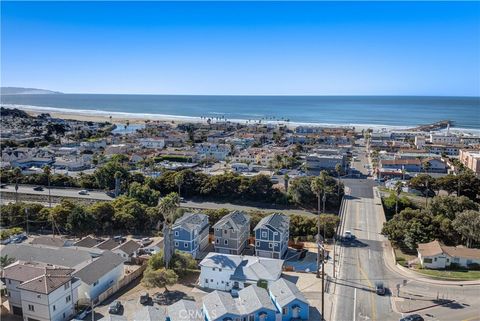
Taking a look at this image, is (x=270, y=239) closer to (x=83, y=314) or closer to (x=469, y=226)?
(x=83, y=314)

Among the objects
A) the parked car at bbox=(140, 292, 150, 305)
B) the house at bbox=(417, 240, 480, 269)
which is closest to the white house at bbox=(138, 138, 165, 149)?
the parked car at bbox=(140, 292, 150, 305)

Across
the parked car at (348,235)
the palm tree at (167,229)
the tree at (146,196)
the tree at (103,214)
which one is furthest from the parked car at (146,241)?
the parked car at (348,235)

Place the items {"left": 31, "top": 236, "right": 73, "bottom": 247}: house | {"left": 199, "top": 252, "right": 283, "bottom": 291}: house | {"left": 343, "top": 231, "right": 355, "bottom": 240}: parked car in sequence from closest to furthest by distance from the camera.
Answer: {"left": 199, "top": 252, "right": 283, "bottom": 291}: house, {"left": 31, "top": 236, "right": 73, "bottom": 247}: house, {"left": 343, "top": 231, "right": 355, "bottom": 240}: parked car

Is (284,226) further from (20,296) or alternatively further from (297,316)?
(20,296)

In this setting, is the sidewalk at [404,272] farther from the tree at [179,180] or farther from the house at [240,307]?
the tree at [179,180]

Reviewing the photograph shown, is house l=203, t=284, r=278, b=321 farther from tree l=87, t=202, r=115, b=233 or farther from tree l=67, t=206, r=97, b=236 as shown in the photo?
tree l=67, t=206, r=97, b=236

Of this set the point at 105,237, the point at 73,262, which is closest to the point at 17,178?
the point at 105,237
